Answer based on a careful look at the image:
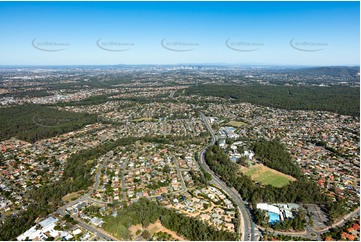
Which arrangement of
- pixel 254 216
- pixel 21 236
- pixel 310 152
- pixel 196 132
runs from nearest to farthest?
pixel 21 236
pixel 254 216
pixel 310 152
pixel 196 132

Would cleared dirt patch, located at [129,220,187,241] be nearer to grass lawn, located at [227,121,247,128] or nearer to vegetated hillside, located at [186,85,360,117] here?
grass lawn, located at [227,121,247,128]

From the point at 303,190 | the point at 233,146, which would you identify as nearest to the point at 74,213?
the point at 303,190

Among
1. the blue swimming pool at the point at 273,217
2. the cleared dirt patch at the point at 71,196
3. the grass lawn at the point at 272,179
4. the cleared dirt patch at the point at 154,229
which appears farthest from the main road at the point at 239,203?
the cleared dirt patch at the point at 71,196

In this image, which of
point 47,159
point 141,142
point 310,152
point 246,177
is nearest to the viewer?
point 246,177

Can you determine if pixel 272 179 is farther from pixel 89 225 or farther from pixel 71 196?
pixel 71 196

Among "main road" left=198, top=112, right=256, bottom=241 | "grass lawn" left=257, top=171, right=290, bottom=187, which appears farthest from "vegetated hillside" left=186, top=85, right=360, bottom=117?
"main road" left=198, top=112, right=256, bottom=241

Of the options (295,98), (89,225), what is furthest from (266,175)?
(295,98)

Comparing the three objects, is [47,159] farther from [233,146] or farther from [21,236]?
[233,146]

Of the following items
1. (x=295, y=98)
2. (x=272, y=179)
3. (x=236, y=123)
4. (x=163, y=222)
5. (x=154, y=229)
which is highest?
(x=295, y=98)
